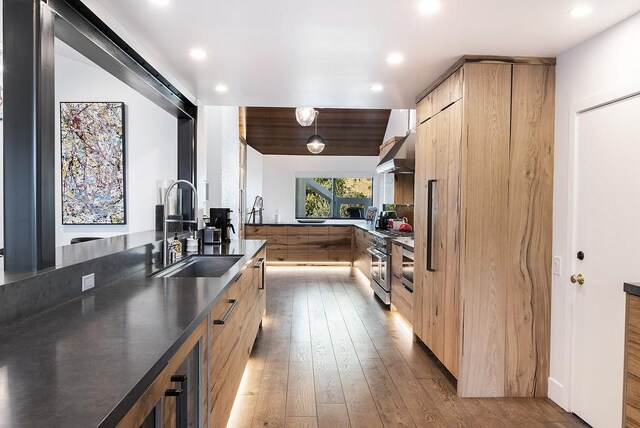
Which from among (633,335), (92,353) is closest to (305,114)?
(633,335)

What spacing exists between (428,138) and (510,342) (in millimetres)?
1776

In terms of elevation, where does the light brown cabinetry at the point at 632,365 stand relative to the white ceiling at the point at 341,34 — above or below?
below

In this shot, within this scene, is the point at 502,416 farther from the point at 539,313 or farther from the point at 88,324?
the point at 88,324

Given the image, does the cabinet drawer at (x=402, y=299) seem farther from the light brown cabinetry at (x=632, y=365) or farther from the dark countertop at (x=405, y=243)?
the light brown cabinetry at (x=632, y=365)

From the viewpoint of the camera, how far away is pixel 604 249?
→ 240 cm

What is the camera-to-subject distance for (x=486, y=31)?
8.07 ft

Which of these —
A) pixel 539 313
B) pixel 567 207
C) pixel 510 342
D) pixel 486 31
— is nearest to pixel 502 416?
pixel 510 342

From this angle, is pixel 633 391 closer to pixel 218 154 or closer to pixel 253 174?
pixel 218 154

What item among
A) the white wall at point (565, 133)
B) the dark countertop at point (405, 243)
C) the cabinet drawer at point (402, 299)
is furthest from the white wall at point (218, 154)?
the white wall at point (565, 133)

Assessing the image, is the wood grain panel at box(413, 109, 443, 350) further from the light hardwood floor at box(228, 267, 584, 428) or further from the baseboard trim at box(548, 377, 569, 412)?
the baseboard trim at box(548, 377, 569, 412)

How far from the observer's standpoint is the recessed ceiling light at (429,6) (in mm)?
2121

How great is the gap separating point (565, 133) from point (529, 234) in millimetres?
713

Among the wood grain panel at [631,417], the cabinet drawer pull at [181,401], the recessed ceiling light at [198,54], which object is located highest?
the recessed ceiling light at [198,54]

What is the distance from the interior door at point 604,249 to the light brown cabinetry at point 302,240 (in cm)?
573
